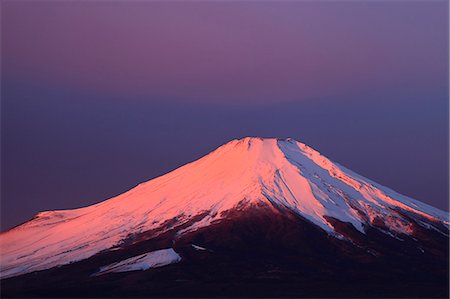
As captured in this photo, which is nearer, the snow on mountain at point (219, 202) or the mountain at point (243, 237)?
the mountain at point (243, 237)

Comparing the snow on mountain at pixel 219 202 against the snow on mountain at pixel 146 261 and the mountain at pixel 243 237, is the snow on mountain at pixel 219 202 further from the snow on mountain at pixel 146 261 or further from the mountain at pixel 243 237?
the snow on mountain at pixel 146 261

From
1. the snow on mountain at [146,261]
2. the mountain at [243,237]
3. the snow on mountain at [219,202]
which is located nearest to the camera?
the mountain at [243,237]

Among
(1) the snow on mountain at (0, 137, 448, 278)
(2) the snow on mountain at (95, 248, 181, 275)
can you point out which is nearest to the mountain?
(2) the snow on mountain at (95, 248, 181, 275)

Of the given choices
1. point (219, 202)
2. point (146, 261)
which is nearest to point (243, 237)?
point (219, 202)

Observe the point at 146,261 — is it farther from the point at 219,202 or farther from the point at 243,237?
the point at 219,202

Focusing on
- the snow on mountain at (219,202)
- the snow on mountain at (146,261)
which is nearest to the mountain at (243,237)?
the snow on mountain at (146,261)

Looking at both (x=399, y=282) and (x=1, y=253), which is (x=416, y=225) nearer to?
(x=399, y=282)

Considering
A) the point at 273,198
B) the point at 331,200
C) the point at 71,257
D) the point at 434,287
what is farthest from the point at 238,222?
the point at 434,287
